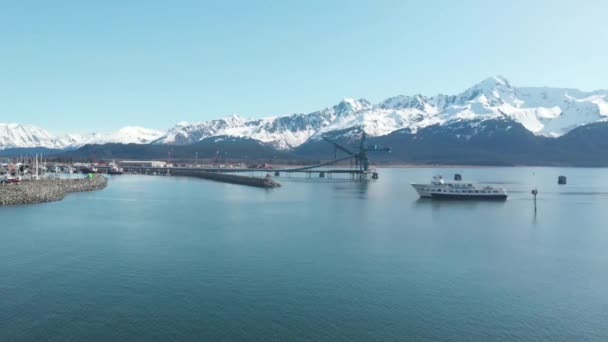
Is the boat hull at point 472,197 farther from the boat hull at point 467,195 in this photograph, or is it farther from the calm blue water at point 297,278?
the calm blue water at point 297,278

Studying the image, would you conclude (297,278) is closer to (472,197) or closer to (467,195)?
(467,195)

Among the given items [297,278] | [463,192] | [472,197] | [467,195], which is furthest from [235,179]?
[297,278]

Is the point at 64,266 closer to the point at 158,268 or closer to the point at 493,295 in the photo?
the point at 158,268

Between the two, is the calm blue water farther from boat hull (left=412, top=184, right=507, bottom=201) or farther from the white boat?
the white boat

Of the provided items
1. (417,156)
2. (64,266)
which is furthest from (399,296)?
(417,156)

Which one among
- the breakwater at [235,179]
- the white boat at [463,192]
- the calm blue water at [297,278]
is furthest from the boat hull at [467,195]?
the breakwater at [235,179]

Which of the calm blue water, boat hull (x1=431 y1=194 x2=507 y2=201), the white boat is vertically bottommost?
the calm blue water

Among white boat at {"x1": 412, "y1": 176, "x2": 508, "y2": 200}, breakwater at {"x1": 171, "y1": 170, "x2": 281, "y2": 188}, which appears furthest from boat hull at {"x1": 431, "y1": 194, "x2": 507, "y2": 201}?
breakwater at {"x1": 171, "y1": 170, "x2": 281, "y2": 188}

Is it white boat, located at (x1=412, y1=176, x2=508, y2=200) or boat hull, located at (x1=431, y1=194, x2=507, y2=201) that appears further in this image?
white boat, located at (x1=412, y1=176, x2=508, y2=200)
